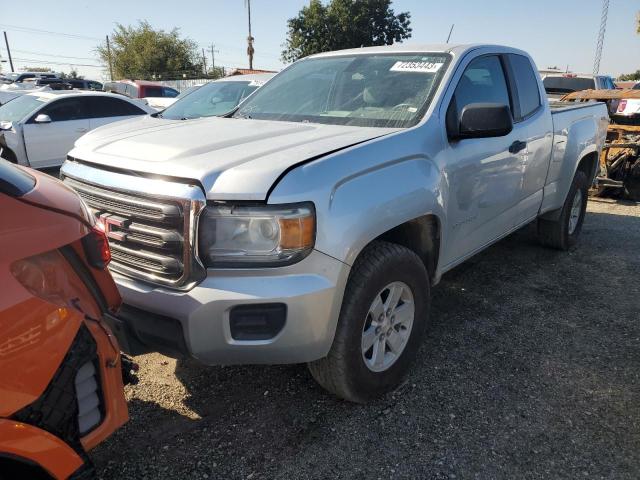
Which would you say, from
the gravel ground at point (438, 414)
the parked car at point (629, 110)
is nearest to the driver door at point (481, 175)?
the gravel ground at point (438, 414)

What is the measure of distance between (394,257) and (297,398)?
0.97m

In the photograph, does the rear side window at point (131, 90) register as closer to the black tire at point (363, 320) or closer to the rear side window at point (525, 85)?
the rear side window at point (525, 85)

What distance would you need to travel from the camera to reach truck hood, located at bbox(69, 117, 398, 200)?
6.97ft

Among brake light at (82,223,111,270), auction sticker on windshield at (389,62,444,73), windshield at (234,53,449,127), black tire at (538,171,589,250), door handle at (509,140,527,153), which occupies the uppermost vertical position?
auction sticker on windshield at (389,62,444,73)

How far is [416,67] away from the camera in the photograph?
10.8 ft

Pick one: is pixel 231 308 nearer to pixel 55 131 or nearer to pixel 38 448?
pixel 38 448

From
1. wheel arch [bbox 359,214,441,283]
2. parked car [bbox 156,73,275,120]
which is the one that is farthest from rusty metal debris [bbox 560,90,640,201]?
wheel arch [bbox 359,214,441,283]

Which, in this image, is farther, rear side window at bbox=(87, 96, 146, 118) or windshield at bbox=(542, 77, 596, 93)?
windshield at bbox=(542, 77, 596, 93)

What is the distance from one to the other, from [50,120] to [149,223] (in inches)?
315

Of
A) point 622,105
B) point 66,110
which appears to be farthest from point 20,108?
point 622,105

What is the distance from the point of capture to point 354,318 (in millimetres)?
2383

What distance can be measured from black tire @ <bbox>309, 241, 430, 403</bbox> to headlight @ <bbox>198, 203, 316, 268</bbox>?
39 cm

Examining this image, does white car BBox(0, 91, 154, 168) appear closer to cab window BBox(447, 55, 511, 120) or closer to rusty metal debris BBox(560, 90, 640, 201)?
cab window BBox(447, 55, 511, 120)

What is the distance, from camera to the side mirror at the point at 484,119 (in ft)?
9.36
